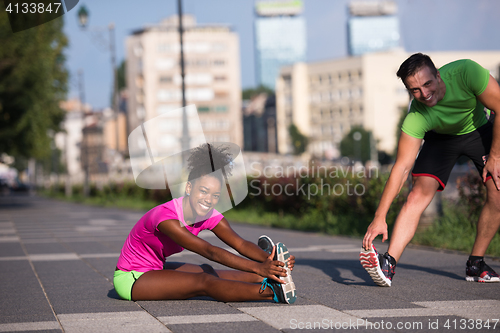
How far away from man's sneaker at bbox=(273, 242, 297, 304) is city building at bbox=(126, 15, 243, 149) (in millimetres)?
104344

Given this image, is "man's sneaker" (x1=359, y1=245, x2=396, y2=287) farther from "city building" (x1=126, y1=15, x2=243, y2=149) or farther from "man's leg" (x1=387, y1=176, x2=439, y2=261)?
"city building" (x1=126, y1=15, x2=243, y2=149)

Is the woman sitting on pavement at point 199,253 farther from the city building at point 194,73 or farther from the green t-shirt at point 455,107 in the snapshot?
the city building at point 194,73

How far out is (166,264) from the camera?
17.2 ft

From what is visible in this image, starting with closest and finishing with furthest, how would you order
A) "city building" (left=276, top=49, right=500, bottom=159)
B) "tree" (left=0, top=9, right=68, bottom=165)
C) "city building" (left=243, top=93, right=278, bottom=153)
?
"tree" (left=0, top=9, right=68, bottom=165), "city building" (left=276, top=49, right=500, bottom=159), "city building" (left=243, top=93, right=278, bottom=153)

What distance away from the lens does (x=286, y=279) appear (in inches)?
175

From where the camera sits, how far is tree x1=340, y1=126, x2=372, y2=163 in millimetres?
95500

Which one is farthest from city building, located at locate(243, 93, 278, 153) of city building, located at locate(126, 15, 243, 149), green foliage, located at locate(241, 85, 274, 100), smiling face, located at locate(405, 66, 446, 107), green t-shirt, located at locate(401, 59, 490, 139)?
smiling face, located at locate(405, 66, 446, 107)

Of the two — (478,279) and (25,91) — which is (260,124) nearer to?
(25,91)

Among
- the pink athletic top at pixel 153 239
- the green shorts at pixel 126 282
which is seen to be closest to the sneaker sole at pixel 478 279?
the pink athletic top at pixel 153 239

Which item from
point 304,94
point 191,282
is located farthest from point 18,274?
point 304,94

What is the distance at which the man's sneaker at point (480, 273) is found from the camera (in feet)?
18.2

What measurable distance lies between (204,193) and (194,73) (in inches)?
4245

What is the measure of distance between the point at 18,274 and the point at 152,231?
10.2 ft

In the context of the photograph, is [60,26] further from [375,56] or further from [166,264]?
[375,56]
